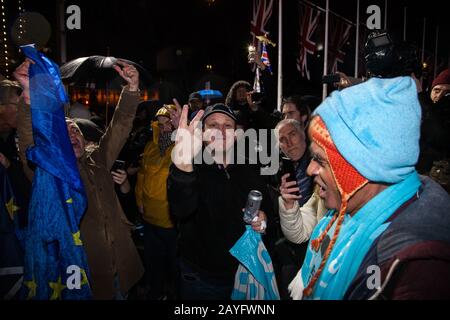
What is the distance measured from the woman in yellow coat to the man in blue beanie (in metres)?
3.08

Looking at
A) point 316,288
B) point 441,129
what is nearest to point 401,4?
point 441,129

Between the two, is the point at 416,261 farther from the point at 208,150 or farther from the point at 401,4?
the point at 401,4

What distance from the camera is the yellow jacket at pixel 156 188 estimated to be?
174 inches

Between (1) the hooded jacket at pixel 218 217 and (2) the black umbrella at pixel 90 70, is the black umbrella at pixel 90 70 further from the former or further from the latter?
(1) the hooded jacket at pixel 218 217

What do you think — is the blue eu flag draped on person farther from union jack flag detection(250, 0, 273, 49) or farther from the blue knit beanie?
union jack flag detection(250, 0, 273, 49)

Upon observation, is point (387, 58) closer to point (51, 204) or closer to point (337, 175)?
point (337, 175)

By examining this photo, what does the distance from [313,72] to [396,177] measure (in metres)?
21.3

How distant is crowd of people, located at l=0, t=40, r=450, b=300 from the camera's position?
132 cm

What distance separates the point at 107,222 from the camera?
10.0ft

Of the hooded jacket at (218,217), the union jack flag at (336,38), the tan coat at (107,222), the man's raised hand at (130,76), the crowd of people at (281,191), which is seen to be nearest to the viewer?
the crowd of people at (281,191)

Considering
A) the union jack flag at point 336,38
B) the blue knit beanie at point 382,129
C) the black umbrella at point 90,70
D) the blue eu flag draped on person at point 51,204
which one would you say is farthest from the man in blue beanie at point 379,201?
the union jack flag at point 336,38

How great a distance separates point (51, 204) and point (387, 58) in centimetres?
293

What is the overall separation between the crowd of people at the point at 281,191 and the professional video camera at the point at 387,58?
2.94ft

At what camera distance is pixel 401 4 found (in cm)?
1759
